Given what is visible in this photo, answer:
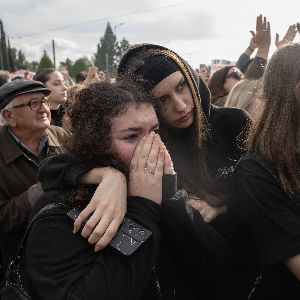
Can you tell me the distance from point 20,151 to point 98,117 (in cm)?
150

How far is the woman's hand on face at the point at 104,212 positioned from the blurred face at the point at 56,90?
12.7 ft

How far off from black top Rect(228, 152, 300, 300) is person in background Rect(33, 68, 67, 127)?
3671mm

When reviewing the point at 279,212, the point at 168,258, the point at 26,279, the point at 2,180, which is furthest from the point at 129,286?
the point at 2,180

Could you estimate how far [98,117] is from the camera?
1.65 metres

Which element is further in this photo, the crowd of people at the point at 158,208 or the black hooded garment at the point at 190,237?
the black hooded garment at the point at 190,237

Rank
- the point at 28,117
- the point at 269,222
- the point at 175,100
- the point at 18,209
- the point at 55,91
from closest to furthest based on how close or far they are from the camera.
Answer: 1. the point at 269,222
2. the point at 175,100
3. the point at 18,209
4. the point at 28,117
5. the point at 55,91

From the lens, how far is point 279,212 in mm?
1556

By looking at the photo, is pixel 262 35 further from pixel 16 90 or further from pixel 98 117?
pixel 98 117

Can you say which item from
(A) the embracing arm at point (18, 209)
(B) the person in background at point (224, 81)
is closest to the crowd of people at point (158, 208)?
(A) the embracing arm at point (18, 209)

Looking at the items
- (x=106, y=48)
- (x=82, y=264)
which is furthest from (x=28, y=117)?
(x=106, y=48)

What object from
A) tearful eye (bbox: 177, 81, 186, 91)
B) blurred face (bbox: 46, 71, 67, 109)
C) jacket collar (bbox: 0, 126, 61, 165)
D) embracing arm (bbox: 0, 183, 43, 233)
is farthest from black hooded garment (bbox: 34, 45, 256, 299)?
blurred face (bbox: 46, 71, 67, 109)

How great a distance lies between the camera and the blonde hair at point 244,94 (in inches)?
143

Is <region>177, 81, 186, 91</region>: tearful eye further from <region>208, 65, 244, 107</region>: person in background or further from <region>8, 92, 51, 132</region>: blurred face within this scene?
<region>208, 65, 244, 107</region>: person in background

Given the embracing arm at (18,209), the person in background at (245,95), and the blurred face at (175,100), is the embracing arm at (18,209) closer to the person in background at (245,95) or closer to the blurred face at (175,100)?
the blurred face at (175,100)
